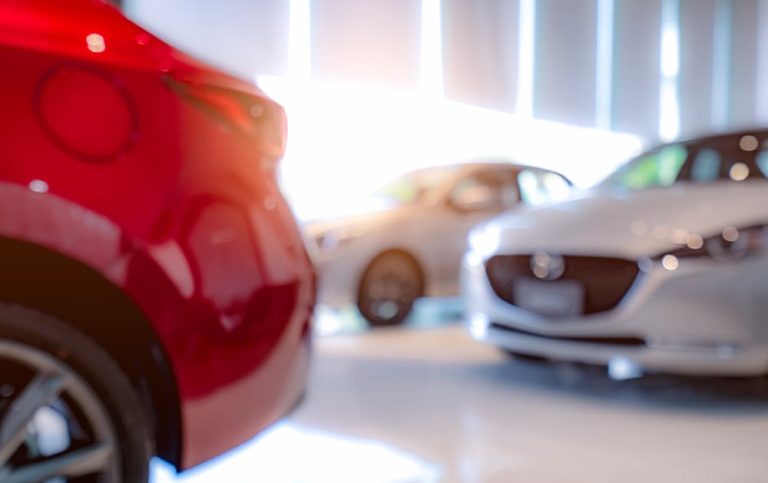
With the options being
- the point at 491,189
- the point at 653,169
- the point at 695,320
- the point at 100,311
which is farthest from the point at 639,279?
the point at 491,189

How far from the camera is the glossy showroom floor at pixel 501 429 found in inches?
97.7

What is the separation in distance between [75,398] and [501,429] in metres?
1.84

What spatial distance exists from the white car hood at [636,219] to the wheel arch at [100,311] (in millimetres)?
2032

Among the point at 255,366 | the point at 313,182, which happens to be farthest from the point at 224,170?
the point at 313,182

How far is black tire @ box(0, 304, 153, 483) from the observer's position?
1.37m

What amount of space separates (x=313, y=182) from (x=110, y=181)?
18.5ft

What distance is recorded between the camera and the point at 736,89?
43.3 ft

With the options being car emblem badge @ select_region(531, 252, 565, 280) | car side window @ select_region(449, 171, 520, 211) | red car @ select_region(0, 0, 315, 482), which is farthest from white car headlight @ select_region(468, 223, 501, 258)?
red car @ select_region(0, 0, 315, 482)

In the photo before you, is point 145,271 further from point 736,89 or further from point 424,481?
point 736,89

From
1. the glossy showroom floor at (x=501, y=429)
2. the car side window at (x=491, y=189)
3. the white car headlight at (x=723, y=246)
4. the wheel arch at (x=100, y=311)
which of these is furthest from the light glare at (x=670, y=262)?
the car side window at (x=491, y=189)

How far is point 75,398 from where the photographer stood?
4.62 feet

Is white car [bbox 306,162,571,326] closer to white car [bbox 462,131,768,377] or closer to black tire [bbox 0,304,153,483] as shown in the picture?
white car [bbox 462,131,768,377]

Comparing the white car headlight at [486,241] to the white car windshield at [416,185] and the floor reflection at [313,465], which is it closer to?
the floor reflection at [313,465]

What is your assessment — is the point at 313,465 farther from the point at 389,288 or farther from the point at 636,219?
the point at 389,288
